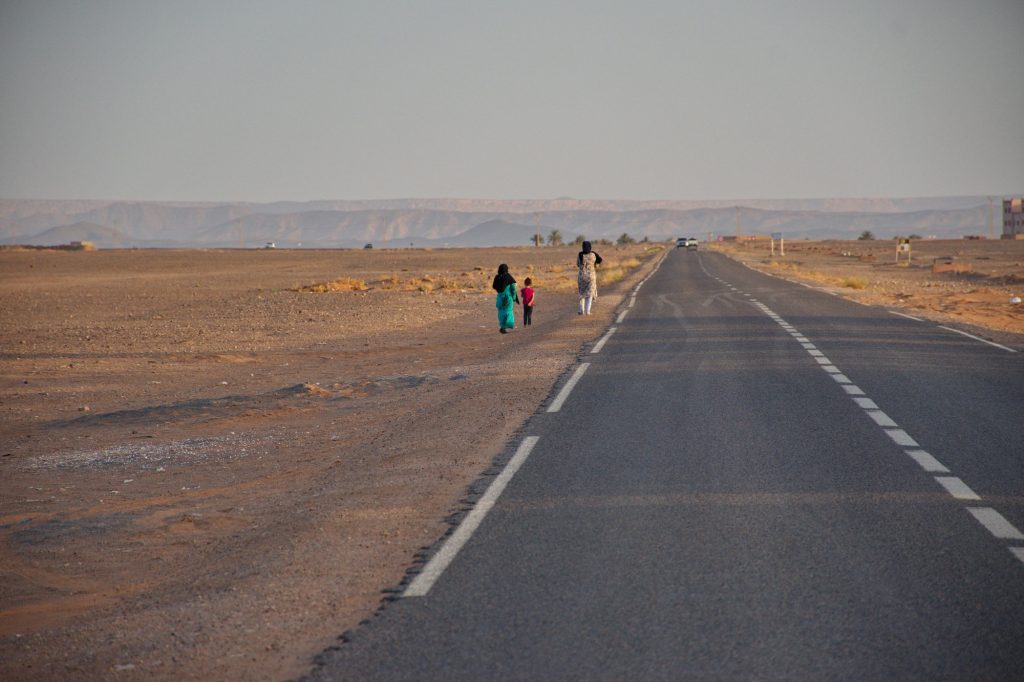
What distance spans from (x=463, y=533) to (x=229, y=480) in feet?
12.1

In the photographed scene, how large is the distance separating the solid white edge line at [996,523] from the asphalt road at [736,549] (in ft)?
0.07

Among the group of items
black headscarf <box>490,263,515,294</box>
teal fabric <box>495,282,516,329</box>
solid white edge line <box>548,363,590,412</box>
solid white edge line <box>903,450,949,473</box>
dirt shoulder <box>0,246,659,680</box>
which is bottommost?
dirt shoulder <box>0,246,659,680</box>

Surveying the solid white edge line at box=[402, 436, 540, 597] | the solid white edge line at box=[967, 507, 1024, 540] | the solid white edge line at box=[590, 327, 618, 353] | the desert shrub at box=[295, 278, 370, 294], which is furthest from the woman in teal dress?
the desert shrub at box=[295, 278, 370, 294]

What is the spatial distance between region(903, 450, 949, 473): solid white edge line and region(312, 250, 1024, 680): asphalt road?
0.02m

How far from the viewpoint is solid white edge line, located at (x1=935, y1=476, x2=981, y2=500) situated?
8305mm

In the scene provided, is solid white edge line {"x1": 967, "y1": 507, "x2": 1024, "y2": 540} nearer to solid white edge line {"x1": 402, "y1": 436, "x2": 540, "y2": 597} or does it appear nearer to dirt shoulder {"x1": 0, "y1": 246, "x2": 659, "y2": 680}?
solid white edge line {"x1": 402, "y1": 436, "x2": 540, "y2": 597}

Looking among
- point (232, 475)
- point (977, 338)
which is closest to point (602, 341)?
point (977, 338)

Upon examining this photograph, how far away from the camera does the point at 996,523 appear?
7504mm

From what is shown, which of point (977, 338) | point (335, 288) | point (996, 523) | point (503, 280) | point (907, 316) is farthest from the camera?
point (335, 288)

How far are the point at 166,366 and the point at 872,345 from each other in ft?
40.9

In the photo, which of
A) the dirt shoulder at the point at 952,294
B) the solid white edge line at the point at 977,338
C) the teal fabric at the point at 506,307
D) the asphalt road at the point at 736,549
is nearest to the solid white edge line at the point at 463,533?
the asphalt road at the point at 736,549

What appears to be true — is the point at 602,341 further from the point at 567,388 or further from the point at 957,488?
the point at 957,488

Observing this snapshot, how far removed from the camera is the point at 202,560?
25.0 feet

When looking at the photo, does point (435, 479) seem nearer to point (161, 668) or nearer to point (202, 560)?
point (202, 560)
